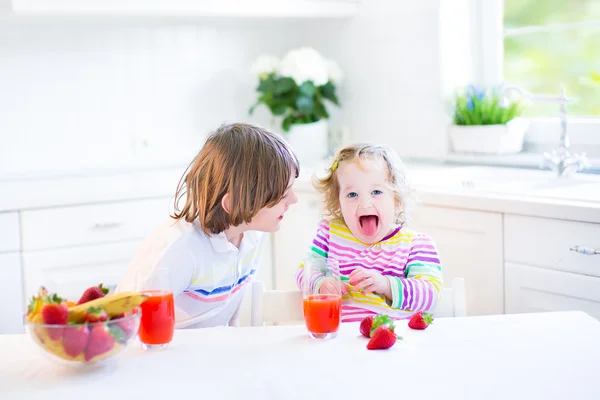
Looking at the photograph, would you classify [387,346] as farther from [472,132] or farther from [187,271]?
[472,132]

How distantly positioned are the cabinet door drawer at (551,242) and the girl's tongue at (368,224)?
1.62ft

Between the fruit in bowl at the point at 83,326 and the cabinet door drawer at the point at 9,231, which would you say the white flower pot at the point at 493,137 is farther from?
the fruit in bowl at the point at 83,326

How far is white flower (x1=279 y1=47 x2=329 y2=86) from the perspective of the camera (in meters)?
2.94

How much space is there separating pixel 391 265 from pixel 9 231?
4.17 ft

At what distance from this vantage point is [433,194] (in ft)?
7.27

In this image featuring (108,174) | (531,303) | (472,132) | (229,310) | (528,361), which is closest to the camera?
(528,361)

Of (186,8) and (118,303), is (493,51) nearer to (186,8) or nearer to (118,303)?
(186,8)

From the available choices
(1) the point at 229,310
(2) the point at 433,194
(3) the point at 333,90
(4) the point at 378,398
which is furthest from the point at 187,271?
(3) the point at 333,90

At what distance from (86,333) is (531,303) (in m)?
1.30

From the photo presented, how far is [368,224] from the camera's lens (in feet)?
5.65

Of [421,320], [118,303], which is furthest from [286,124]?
[118,303]

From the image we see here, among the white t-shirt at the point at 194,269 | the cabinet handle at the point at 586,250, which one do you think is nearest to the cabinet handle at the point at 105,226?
the white t-shirt at the point at 194,269

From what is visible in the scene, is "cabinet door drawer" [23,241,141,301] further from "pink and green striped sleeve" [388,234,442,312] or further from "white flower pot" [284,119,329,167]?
"pink and green striped sleeve" [388,234,442,312]

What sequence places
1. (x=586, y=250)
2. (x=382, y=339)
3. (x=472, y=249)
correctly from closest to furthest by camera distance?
1. (x=382, y=339)
2. (x=586, y=250)
3. (x=472, y=249)
